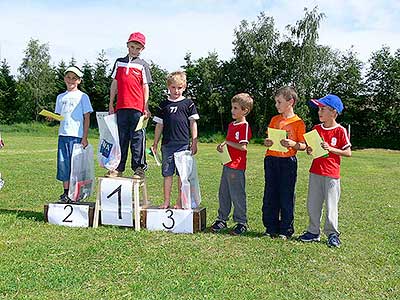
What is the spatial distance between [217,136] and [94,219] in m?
33.2

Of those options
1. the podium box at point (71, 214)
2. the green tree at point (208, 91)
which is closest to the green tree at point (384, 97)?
the green tree at point (208, 91)

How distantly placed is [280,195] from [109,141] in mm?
2286

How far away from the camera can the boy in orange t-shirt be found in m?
5.88

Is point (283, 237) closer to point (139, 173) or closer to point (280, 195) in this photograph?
point (280, 195)

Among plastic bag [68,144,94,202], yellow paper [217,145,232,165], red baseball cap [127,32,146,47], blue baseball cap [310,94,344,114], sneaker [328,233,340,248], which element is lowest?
sneaker [328,233,340,248]

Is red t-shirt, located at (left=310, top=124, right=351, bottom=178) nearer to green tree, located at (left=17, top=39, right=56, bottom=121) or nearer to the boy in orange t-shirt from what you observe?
the boy in orange t-shirt

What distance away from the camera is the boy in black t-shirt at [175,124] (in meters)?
6.18

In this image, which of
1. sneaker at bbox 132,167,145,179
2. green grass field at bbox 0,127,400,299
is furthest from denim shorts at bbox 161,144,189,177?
green grass field at bbox 0,127,400,299

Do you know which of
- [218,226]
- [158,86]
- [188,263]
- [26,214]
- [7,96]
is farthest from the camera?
[7,96]

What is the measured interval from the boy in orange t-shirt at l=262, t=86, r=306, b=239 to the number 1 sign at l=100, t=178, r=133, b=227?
1682mm

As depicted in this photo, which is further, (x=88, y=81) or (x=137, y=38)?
(x=88, y=81)

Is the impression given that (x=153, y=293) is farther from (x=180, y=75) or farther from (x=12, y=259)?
(x=180, y=75)

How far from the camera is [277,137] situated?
579 cm

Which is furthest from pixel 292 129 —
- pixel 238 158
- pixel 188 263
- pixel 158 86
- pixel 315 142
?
pixel 158 86
